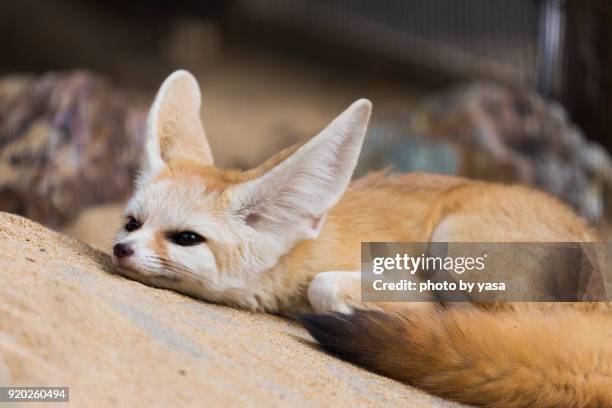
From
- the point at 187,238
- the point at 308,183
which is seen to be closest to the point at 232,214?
the point at 187,238

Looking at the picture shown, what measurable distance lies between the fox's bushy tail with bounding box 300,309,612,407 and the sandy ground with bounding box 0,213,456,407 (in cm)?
7

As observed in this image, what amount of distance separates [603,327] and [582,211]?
14.3 feet

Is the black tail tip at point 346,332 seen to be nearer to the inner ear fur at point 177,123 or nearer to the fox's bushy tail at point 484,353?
the fox's bushy tail at point 484,353

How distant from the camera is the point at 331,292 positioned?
10.8 feet

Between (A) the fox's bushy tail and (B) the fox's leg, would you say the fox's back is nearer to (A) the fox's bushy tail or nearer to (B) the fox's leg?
(B) the fox's leg

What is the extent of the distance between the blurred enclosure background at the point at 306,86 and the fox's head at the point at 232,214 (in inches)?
74.2

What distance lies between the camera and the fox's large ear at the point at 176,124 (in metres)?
3.74

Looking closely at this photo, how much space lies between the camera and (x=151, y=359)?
2338 millimetres

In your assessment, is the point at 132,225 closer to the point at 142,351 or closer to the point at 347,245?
the point at 347,245

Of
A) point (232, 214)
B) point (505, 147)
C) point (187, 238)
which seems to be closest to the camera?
point (187, 238)

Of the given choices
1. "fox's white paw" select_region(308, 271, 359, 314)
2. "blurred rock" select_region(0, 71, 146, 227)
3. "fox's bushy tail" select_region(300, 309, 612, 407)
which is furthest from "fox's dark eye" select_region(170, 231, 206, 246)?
"blurred rock" select_region(0, 71, 146, 227)

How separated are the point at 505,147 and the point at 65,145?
3.72 metres

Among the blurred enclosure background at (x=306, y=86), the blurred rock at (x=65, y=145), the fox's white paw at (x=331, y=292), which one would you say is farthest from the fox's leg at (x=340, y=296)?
the blurred rock at (x=65, y=145)

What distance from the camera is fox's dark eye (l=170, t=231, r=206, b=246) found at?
3248 mm
